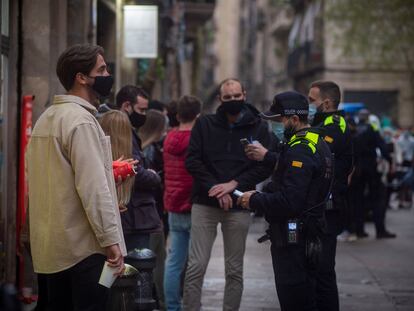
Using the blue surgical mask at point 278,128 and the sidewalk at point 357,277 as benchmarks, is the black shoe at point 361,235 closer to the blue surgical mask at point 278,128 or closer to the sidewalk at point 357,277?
the sidewalk at point 357,277

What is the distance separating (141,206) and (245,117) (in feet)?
3.90

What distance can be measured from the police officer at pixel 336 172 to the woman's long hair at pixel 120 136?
4.73ft

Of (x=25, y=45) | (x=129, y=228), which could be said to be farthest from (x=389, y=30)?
(x=129, y=228)

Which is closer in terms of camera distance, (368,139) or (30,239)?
(30,239)

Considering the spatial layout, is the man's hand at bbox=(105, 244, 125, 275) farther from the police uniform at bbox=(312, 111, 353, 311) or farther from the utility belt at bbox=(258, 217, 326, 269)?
the police uniform at bbox=(312, 111, 353, 311)

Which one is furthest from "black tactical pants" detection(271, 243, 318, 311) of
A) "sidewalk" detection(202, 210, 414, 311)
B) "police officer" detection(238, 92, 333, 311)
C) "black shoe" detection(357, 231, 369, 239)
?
"black shoe" detection(357, 231, 369, 239)

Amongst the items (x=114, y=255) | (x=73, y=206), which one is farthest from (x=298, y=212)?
(x=73, y=206)

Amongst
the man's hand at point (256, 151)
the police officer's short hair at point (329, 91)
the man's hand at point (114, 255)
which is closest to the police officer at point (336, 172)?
the police officer's short hair at point (329, 91)

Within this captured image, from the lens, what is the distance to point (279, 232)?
591 cm

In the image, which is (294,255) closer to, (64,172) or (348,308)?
(64,172)

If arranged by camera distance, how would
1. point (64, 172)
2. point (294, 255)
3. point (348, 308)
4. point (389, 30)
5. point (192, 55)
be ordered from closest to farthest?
point (64, 172) → point (294, 255) → point (348, 308) → point (389, 30) → point (192, 55)

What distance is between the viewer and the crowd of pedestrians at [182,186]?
4918 mm

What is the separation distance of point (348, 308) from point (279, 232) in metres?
3.35

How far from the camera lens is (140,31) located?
49.4ft
